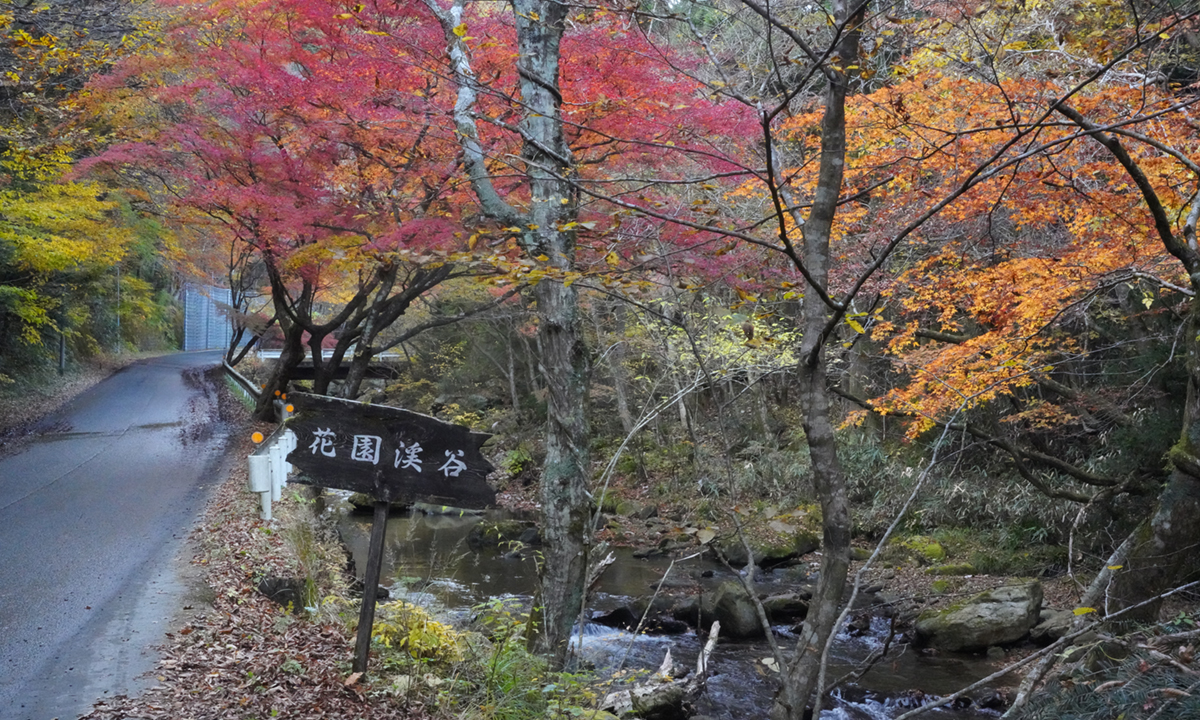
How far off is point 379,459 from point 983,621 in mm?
8282

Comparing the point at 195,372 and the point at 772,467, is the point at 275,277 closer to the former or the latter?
the point at 772,467

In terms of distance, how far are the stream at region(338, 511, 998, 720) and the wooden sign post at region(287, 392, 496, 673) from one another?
0.82 meters

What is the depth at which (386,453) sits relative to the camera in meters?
5.12

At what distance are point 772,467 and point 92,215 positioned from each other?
16094mm

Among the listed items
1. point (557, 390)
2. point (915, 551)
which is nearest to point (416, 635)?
point (557, 390)

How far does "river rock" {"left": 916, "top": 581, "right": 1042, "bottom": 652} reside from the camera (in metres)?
9.86

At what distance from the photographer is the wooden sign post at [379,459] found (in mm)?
5035

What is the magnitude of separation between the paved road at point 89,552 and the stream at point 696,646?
2.15m

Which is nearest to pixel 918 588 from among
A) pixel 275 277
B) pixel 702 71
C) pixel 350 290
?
pixel 702 71

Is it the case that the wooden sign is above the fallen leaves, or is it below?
above

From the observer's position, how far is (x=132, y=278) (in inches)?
1230

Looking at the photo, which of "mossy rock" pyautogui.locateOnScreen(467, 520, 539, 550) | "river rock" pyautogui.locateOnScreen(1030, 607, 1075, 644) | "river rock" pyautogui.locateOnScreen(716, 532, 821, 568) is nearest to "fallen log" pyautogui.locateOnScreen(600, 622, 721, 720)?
"river rock" pyautogui.locateOnScreen(1030, 607, 1075, 644)

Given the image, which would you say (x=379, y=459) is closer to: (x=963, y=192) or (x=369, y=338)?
(x=963, y=192)

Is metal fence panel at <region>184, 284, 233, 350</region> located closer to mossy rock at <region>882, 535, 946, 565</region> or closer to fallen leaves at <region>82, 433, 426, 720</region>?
mossy rock at <region>882, 535, 946, 565</region>
